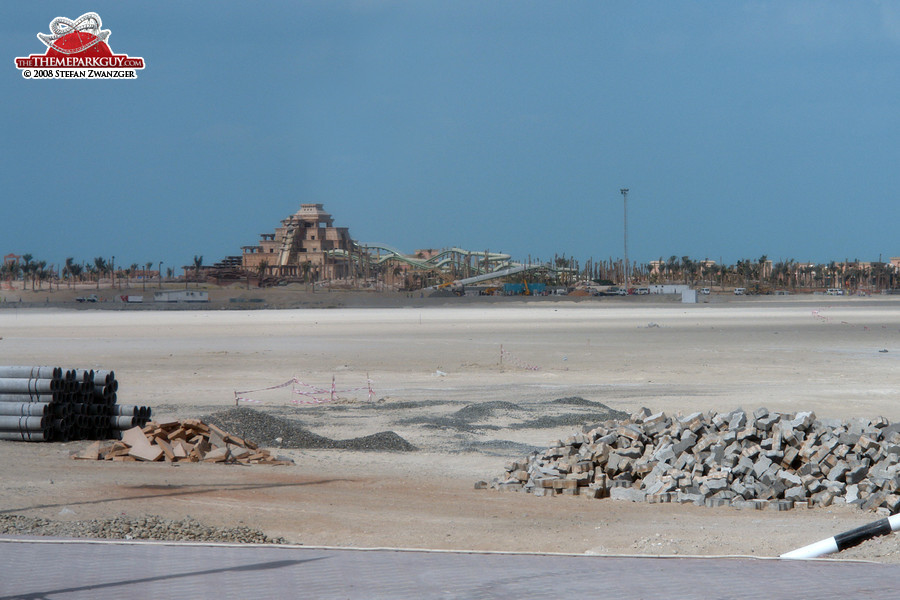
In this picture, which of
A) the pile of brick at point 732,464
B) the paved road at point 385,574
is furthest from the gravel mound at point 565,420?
the paved road at point 385,574

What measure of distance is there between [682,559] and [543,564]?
0.99 meters

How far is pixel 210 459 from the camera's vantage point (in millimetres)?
12234

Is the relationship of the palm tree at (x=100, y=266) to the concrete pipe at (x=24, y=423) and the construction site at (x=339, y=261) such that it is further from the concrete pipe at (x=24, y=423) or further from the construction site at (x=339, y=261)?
the concrete pipe at (x=24, y=423)

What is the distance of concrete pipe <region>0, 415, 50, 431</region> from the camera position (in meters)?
13.2

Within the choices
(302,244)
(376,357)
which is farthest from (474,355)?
(302,244)

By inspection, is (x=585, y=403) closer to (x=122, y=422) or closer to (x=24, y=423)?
(x=122, y=422)

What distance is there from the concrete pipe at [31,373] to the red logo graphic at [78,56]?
387 inches

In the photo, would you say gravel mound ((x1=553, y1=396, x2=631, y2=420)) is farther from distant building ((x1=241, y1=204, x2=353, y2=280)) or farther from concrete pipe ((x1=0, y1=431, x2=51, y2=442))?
distant building ((x1=241, y1=204, x2=353, y2=280))

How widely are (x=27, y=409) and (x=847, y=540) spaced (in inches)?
417

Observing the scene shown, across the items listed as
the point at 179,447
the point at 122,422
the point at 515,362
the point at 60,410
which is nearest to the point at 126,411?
the point at 122,422

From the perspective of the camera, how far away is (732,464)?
10.1 m

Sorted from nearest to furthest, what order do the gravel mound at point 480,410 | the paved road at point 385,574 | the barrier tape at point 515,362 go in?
1. the paved road at point 385,574
2. the gravel mound at point 480,410
3. the barrier tape at point 515,362

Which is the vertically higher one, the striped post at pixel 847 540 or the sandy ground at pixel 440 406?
the striped post at pixel 847 540

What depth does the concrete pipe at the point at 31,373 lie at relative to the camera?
13141 mm
